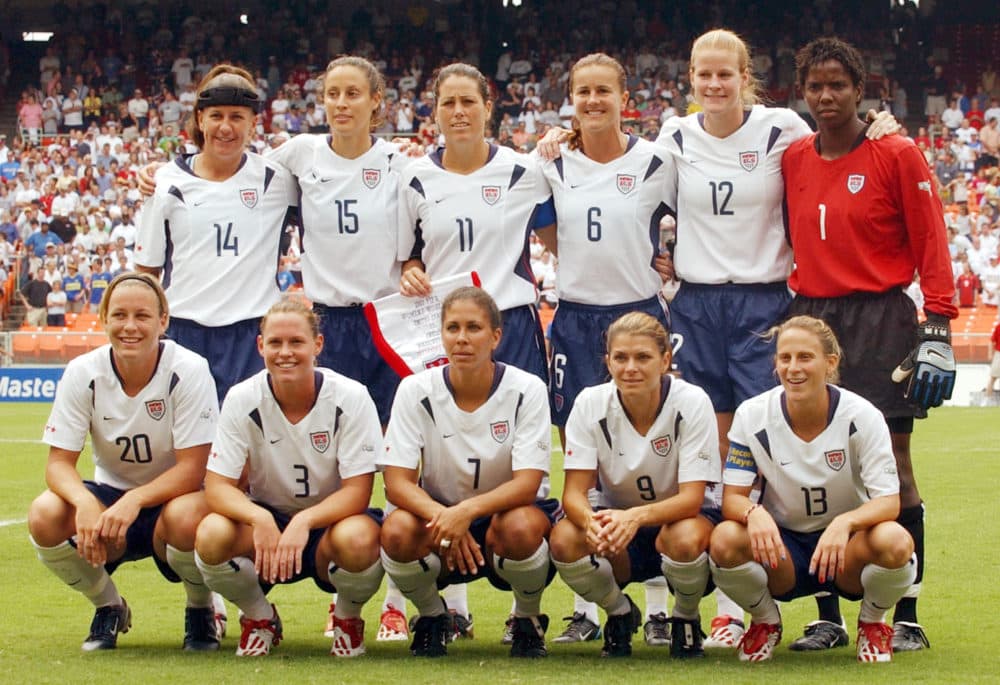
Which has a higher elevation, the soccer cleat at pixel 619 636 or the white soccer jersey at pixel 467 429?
the white soccer jersey at pixel 467 429

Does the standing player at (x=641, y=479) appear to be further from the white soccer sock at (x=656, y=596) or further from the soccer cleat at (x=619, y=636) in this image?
the white soccer sock at (x=656, y=596)

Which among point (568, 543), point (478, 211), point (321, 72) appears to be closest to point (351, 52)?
point (321, 72)

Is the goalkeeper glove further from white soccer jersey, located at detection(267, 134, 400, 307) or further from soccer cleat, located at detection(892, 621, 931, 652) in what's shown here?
white soccer jersey, located at detection(267, 134, 400, 307)

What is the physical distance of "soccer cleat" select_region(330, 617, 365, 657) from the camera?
520cm

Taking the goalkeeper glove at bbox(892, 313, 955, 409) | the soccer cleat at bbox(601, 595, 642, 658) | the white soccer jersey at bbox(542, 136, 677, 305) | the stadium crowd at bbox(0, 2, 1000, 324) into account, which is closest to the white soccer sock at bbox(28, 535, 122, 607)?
the soccer cleat at bbox(601, 595, 642, 658)

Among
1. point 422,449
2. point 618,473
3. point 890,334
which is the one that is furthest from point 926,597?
point 422,449

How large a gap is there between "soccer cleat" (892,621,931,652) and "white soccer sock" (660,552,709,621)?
2.44 ft

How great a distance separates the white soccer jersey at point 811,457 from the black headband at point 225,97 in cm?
232

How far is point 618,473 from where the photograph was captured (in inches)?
207

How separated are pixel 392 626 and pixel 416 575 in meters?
0.67

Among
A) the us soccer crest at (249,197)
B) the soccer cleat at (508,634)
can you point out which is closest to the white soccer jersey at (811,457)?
the soccer cleat at (508,634)

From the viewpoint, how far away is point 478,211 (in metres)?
5.91

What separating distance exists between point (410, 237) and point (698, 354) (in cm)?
123

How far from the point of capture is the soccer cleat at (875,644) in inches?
197
